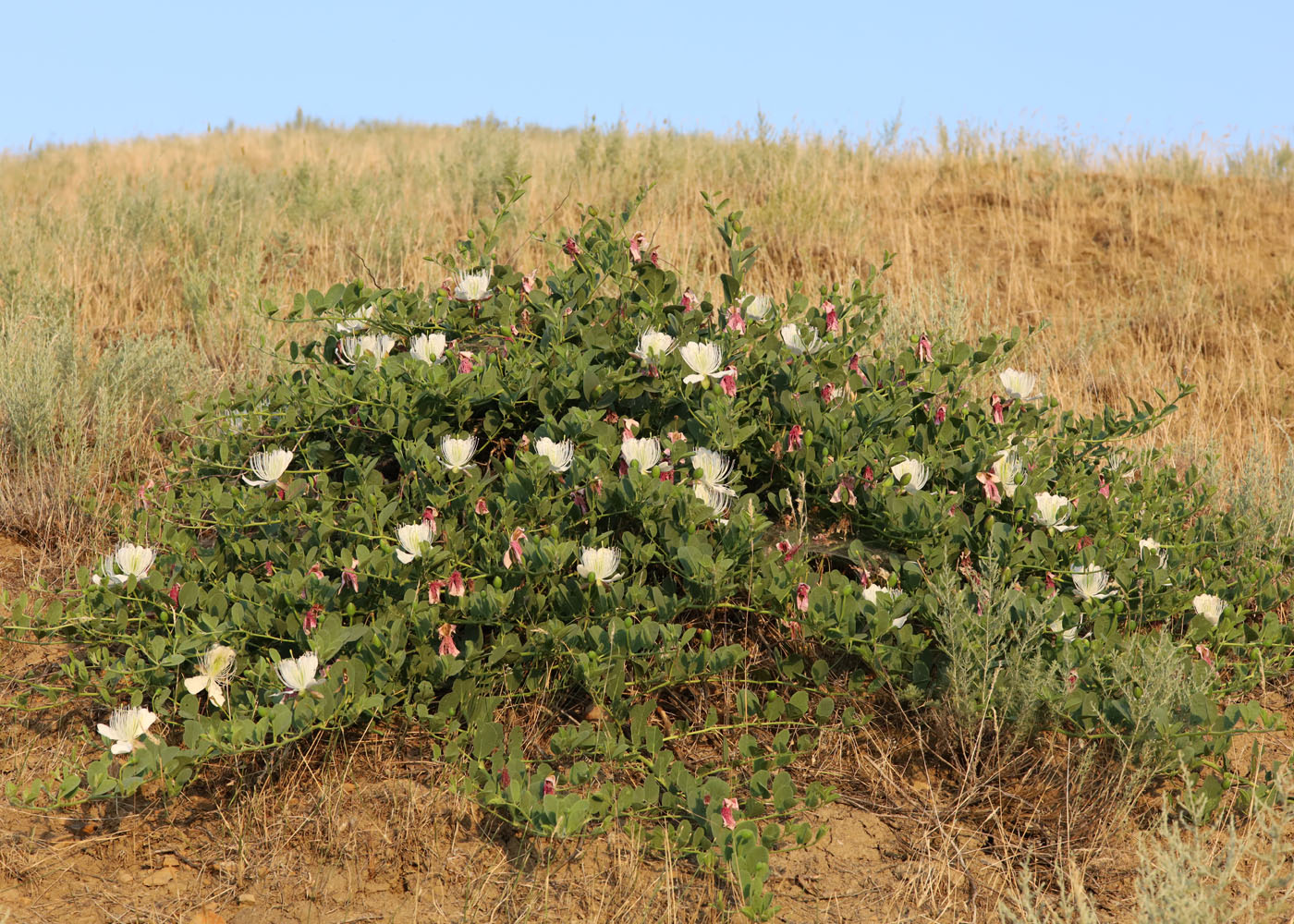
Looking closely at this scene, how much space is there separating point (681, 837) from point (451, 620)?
80 cm

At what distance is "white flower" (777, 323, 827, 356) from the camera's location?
3.15m

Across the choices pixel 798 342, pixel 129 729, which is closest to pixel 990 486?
pixel 798 342

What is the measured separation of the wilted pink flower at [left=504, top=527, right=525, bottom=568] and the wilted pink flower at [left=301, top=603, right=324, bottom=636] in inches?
19.2

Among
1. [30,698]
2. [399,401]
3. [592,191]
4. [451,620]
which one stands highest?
[592,191]

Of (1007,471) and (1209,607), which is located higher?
(1007,471)

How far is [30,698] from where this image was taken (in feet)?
10.0

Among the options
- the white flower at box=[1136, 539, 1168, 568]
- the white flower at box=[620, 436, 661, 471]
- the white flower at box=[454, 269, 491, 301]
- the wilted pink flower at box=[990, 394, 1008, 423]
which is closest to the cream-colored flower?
the white flower at box=[454, 269, 491, 301]

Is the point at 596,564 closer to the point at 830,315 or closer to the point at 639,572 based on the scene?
the point at 639,572

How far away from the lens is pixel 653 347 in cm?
294

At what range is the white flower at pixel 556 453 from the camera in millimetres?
2715

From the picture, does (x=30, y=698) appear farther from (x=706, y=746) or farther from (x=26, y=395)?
(x=706, y=746)

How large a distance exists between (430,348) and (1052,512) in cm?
184

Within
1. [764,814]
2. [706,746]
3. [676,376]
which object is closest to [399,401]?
[676,376]

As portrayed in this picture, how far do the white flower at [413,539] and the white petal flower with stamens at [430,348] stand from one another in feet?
2.12
